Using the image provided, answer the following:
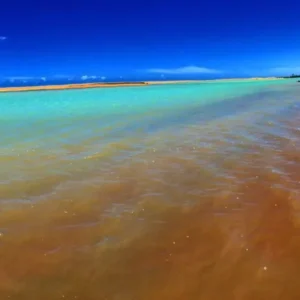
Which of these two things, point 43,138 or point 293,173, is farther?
point 43,138

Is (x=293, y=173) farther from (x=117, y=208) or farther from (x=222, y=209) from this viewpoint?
(x=117, y=208)

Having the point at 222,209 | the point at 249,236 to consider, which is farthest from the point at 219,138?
the point at 249,236

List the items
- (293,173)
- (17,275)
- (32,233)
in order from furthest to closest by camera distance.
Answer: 1. (293,173)
2. (32,233)
3. (17,275)

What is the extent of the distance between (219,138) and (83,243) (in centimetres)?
597

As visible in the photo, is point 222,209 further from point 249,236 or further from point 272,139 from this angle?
point 272,139

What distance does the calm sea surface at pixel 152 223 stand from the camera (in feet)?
9.20

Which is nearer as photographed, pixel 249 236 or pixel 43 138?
pixel 249 236

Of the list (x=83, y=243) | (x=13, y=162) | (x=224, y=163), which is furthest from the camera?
(x=13, y=162)

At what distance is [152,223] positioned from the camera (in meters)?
3.87

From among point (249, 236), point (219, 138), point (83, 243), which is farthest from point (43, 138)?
point (249, 236)

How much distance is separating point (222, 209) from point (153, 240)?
119 cm

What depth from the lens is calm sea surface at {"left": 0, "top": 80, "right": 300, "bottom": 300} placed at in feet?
9.20

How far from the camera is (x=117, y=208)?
4309mm

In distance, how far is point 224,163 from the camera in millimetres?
6137
